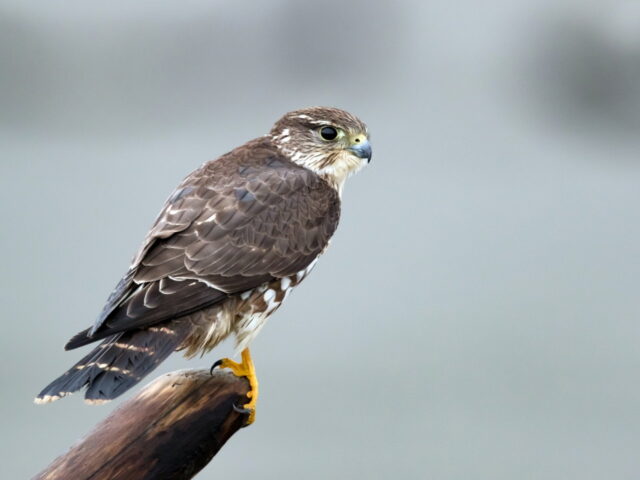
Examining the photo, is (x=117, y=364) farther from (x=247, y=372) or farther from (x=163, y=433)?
(x=247, y=372)

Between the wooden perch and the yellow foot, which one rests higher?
the yellow foot

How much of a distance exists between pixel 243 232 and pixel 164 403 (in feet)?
1.84

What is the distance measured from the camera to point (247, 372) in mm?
2881

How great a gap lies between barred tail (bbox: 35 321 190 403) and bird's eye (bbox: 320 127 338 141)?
3.03 feet

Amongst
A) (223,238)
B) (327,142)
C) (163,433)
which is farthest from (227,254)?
(327,142)

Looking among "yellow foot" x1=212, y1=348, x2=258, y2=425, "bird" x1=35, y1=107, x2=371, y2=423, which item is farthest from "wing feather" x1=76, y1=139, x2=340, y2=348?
"yellow foot" x1=212, y1=348, x2=258, y2=425

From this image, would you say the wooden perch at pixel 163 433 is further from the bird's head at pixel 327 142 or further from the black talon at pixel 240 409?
the bird's head at pixel 327 142

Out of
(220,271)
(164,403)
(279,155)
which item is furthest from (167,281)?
(279,155)

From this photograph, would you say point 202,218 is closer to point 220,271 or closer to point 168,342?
point 220,271

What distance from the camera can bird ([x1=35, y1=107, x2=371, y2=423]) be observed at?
98.0 inches

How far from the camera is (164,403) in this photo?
261 centimetres

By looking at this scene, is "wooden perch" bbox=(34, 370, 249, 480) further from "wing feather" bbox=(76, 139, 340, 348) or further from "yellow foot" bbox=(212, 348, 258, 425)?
"wing feather" bbox=(76, 139, 340, 348)

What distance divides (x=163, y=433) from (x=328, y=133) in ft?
3.88

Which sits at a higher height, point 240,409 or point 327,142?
point 327,142
